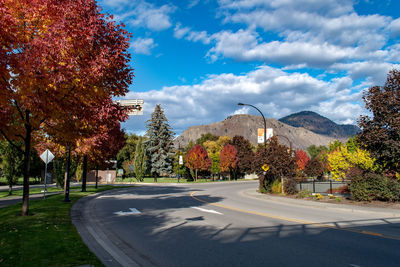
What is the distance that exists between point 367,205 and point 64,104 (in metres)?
16.1

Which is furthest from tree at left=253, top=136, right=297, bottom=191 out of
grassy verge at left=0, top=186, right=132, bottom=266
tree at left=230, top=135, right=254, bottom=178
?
tree at left=230, top=135, right=254, bottom=178

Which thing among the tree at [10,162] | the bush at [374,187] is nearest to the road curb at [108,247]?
the bush at [374,187]

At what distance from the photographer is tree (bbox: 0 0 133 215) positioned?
29.6ft

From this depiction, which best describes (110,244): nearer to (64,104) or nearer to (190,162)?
(64,104)

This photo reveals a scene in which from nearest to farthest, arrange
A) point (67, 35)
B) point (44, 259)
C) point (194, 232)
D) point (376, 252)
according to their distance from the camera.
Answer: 1. point (44, 259)
2. point (376, 252)
3. point (194, 232)
4. point (67, 35)

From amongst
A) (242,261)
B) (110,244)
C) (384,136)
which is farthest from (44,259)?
(384,136)

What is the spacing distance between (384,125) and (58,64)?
1736cm

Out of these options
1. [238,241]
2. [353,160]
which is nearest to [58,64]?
[238,241]

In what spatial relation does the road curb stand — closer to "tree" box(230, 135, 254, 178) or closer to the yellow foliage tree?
the yellow foliage tree

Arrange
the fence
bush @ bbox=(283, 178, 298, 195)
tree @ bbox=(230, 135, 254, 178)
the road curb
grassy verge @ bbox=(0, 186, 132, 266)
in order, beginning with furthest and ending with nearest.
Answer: tree @ bbox=(230, 135, 254, 178) < the fence < bush @ bbox=(283, 178, 298, 195) < the road curb < grassy verge @ bbox=(0, 186, 132, 266)

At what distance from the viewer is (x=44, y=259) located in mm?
5684

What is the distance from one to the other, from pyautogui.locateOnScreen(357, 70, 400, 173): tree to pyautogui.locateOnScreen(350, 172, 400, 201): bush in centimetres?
121

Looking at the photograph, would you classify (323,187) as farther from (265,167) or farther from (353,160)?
(265,167)

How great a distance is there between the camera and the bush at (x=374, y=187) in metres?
16.7
